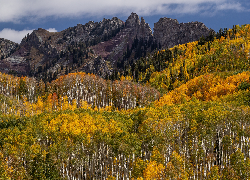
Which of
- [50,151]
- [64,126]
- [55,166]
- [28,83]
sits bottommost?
[55,166]

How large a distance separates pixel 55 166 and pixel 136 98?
108 metres

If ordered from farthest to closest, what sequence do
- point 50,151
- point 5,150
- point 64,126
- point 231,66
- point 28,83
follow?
point 231,66, point 28,83, point 64,126, point 50,151, point 5,150

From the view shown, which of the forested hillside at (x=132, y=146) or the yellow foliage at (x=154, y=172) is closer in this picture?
the yellow foliage at (x=154, y=172)

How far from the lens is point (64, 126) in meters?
69.9

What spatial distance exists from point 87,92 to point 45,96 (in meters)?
32.5

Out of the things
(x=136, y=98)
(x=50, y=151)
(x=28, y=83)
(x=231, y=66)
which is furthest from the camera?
(x=231, y=66)

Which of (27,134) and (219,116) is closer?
(27,134)

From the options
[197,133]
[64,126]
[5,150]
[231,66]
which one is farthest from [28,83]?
[231,66]

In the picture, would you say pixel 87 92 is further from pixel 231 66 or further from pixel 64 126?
pixel 231 66

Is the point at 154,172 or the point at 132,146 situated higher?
the point at 132,146

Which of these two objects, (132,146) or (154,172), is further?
(132,146)

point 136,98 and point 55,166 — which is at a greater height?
point 136,98

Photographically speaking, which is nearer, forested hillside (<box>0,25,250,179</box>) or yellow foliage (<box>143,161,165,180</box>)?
yellow foliage (<box>143,161,165,180</box>)

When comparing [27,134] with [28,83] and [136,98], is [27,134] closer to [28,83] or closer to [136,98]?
[136,98]
